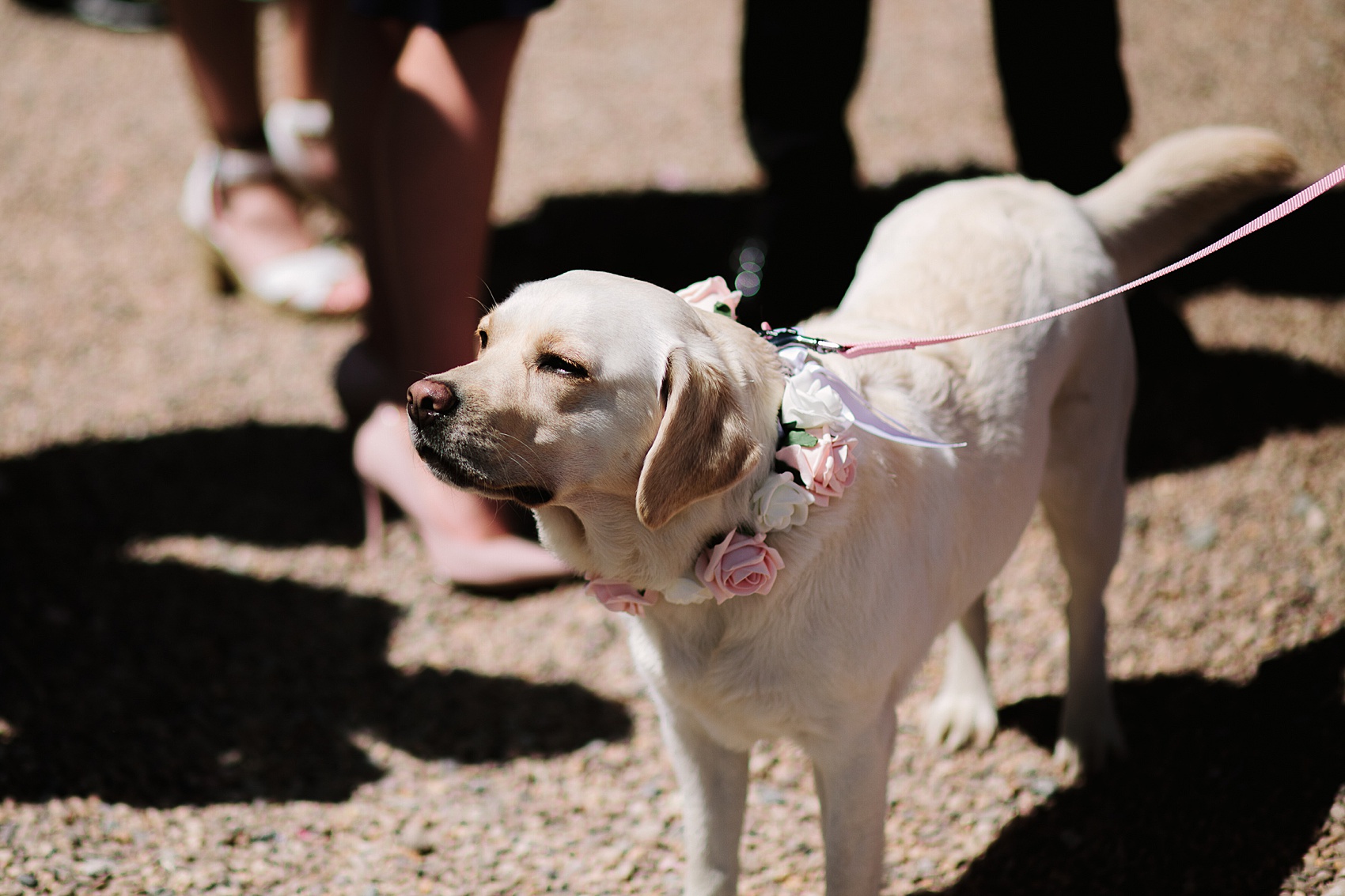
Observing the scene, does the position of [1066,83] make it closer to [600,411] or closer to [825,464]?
[825,464]

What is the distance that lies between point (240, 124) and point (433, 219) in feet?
Answer: 8.54

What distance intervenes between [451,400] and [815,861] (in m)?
1.60

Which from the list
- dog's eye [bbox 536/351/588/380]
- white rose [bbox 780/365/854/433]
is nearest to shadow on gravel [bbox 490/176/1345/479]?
white rose [bbox 780/365/854/433]

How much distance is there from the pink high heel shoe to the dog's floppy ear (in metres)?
1.70

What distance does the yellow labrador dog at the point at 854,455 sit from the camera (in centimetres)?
192

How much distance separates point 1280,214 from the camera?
2.25 m

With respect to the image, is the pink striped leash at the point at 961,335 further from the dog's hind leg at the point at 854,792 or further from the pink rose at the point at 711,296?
the dog's hind leg at the point at 854,792

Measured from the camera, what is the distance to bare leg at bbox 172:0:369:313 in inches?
205

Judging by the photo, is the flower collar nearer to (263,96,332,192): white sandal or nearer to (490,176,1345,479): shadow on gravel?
(490,176,1345,479): shadow on gravel

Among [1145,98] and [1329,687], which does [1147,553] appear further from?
[1145,98]

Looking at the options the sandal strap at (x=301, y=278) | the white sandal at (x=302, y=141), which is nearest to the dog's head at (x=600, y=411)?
the sandal strap at (x=301, y=278)

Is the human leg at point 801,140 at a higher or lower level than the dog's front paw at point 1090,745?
higher

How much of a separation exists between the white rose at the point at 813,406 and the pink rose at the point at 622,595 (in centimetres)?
43

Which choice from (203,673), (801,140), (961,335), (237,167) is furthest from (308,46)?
(961,335)
